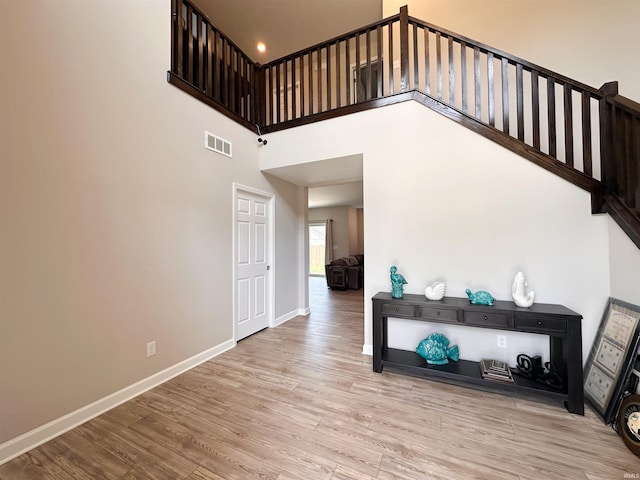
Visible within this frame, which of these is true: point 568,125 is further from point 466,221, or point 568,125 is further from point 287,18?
point 287,18

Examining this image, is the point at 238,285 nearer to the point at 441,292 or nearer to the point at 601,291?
the point at 441,292

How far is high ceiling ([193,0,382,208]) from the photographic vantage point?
3773mm

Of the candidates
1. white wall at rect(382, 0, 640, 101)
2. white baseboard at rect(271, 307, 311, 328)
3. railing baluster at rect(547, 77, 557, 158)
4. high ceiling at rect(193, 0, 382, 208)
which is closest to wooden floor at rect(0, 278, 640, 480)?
white baseboard at rect(271, 307, 311, 328)

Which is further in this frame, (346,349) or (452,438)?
(346,349)

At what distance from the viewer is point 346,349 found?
300 centimetres

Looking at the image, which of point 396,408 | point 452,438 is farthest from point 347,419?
point 452,438

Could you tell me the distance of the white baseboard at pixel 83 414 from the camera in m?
1.52

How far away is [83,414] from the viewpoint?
5.94 ft

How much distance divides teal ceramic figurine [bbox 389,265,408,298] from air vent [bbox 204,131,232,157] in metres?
2.38

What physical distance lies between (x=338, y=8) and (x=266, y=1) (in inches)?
44.5

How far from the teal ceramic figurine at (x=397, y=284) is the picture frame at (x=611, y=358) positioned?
149 cm

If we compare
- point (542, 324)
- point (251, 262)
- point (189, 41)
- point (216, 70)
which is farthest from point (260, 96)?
point (542, 324)

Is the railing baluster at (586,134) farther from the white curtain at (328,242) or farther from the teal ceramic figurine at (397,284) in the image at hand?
the white curtain at (328,242)

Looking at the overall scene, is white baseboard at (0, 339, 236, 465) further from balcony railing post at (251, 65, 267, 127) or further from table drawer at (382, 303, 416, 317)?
balcony railing post at (251, 65, 267, 127)
